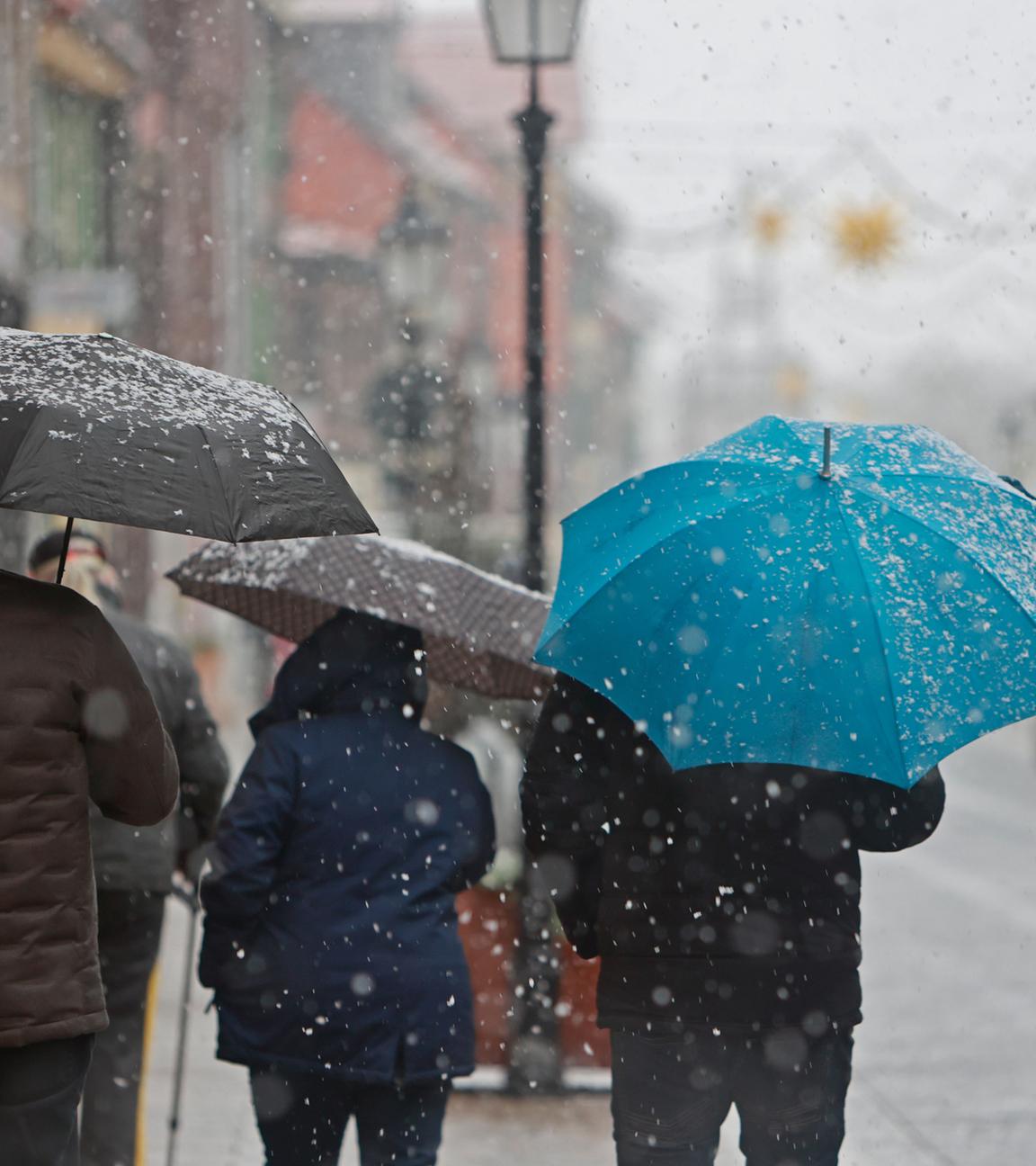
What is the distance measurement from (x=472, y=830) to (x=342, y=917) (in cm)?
33

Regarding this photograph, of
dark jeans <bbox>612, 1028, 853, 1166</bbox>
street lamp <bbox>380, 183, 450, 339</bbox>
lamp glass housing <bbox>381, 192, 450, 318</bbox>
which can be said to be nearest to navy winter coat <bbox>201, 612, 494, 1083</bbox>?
dark jeans <bbox>612, 1028, 853, 1166</bbox>

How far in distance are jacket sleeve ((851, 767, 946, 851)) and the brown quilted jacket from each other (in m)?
1.32

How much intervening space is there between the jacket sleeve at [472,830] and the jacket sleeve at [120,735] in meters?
0.78

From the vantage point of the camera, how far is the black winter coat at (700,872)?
3.50 metres

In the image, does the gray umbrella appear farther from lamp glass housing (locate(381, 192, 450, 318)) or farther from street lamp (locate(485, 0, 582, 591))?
lamp glass housing (locate(381, 192, 450, 318))

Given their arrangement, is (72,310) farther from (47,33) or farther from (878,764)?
(878,764)

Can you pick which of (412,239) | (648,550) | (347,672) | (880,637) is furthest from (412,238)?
(880,637)

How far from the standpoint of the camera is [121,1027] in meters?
4.70

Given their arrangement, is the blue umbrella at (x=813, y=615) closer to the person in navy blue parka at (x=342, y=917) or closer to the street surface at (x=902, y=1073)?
the person in navy blue parka at (x=342, y=917)

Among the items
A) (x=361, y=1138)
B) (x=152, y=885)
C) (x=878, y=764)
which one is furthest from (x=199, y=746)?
(x=878, y=764)

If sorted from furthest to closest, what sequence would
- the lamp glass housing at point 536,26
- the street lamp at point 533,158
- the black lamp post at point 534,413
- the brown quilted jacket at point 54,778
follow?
the lamp glass housing at point 536,26 < the street lamp at point 533,158 < the black lamp post at point 534,413 < the brown quilted jacket at point 54,778

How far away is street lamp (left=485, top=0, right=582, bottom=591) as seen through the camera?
686 centimetres

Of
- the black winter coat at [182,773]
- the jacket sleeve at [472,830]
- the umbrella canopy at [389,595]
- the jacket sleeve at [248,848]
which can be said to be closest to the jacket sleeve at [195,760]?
the black winter coat at [182,773]

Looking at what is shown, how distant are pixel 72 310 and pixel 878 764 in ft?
40.3
